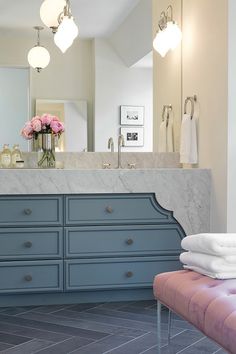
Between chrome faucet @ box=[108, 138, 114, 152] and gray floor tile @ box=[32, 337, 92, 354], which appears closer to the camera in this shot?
gray floor tile @ box=[32, 337, 92, 354]

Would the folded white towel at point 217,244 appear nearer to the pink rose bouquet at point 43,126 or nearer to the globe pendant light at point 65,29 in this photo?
the pink rose bouquet at point 43,126

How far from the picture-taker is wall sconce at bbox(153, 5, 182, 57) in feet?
12.2

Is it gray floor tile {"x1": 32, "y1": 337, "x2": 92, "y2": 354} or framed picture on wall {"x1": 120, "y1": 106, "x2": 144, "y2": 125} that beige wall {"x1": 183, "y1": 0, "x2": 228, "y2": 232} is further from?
gray floor tile {"x1": 32, "y1": 337, "x2": 92, "y2": 354}

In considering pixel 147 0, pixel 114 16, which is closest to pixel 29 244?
pixel 114 16

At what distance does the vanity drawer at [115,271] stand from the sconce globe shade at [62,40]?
1515 millimetres

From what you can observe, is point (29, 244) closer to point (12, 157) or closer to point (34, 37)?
point (12, 157)

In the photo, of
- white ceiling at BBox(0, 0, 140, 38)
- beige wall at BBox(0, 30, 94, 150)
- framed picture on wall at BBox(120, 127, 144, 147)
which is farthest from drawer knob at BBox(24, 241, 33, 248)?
white ceiling at BBox(0, 0, 140, 38)

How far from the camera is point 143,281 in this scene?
319cm

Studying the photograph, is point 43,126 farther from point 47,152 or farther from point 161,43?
point 161,43

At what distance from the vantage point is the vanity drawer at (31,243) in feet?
9.93

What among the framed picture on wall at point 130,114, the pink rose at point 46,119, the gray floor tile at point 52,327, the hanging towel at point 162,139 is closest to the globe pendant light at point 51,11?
the pink rose at point 46,119

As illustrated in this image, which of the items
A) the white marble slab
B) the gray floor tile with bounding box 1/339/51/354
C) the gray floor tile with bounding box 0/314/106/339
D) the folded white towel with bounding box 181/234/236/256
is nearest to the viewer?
the folded white towel with bounding box 181/234/236/256

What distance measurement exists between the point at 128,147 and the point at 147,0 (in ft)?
3.54

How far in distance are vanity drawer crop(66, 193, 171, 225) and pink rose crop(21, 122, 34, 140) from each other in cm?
67
